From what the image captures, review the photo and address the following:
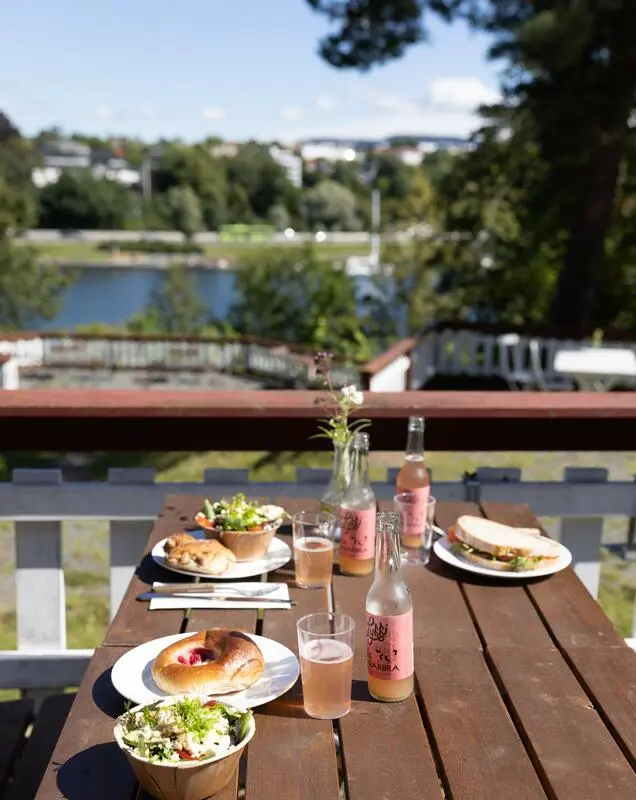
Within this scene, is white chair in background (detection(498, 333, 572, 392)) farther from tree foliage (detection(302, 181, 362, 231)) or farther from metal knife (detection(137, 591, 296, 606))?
tree foliage (detection(302, 181, 362, 231))

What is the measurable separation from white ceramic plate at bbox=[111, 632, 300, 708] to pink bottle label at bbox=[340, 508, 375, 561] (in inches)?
14.0

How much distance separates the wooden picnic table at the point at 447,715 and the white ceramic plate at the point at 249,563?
0.05 m

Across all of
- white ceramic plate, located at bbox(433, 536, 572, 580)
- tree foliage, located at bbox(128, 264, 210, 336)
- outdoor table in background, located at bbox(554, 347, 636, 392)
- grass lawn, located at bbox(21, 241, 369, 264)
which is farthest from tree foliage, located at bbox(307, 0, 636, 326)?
grass lawn, located at bbox(21, 241, 369, 264)

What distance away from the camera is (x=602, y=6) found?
384 inches

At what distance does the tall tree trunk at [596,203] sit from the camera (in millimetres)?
10547

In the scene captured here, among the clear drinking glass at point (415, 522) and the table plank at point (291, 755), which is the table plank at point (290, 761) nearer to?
the table plank at point (291, 755)

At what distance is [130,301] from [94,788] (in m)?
44.7

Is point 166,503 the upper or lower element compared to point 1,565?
upper

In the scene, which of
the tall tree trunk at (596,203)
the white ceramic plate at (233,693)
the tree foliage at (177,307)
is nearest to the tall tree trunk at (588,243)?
the tall tree trunk at (596,203)

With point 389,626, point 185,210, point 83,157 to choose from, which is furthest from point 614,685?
point 83,157

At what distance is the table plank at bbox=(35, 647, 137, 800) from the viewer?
1071mm

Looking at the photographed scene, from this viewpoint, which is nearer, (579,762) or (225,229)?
(579,762)

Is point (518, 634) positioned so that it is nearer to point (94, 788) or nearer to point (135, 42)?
point (94, 788)

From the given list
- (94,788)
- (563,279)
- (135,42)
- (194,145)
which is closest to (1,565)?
(94,788)
